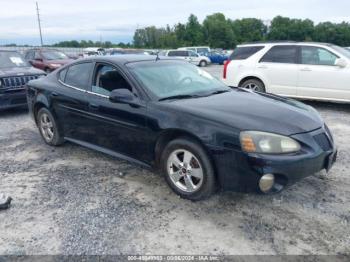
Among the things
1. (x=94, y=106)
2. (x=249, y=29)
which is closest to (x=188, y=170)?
(x=94, y=106)

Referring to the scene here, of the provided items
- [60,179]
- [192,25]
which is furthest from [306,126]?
[192,25]

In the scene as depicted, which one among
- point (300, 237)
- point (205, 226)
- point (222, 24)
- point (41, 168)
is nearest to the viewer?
point (300, 237)

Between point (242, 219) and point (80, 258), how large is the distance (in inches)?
61.6

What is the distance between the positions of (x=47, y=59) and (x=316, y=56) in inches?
481

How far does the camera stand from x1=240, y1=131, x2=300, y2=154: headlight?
3.23m

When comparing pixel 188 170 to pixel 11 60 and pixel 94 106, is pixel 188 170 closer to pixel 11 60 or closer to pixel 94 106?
pixel 94 106

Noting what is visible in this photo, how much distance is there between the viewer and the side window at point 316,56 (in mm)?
7932

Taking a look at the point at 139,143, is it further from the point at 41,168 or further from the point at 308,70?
the point at 308,70

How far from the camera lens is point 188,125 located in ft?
11.6

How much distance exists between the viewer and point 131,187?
4145 mm

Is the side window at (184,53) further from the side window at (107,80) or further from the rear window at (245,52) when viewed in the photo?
the side window at (107,80)

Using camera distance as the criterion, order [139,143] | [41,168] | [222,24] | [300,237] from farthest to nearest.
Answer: [222,24]
[41,168]
[139,143]
[300,237]

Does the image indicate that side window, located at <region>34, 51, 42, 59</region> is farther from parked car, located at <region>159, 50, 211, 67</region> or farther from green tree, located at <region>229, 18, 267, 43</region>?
green tree, located at <region>229, 18, 267, 43</region>

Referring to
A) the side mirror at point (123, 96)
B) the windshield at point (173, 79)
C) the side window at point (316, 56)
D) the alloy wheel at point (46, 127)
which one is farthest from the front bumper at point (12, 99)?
the side window at point (316, 56)
